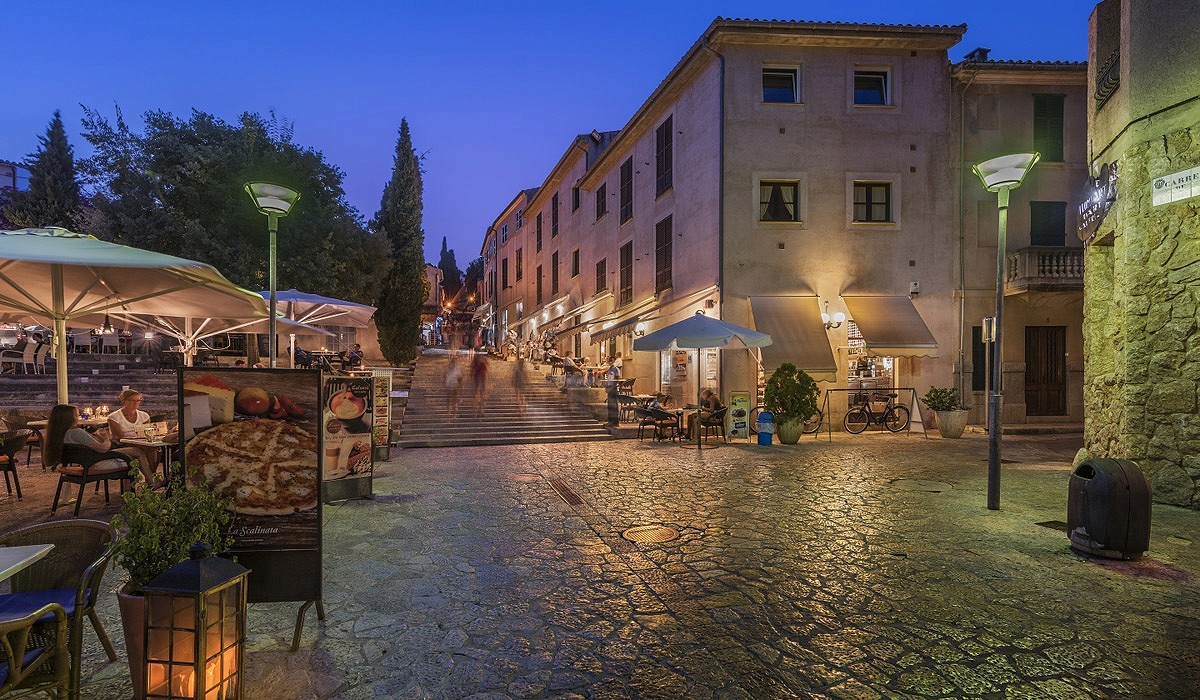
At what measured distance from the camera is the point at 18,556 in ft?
9.11

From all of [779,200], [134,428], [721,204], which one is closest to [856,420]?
[779,200]

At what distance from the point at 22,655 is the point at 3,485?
8.76 metres

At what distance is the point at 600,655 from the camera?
3.82 metres

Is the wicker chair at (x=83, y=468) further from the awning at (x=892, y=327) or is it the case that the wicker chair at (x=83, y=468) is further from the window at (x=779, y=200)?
the awning at (x=892, y=327)

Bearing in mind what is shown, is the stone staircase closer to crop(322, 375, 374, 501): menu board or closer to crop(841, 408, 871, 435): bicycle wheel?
crop(322, 375, 374, 501): menu board

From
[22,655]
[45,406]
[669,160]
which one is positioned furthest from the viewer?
[669,160]

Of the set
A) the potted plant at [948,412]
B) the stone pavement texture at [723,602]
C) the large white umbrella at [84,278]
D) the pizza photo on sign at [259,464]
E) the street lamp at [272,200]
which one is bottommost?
the stone pavement texture at [723,602]

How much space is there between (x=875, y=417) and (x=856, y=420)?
50 cm

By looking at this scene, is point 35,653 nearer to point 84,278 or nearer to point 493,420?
point 84,278

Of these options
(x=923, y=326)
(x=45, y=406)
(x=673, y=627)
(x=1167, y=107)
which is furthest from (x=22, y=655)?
(x=923, y=326)

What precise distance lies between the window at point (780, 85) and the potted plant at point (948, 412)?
9117 millimetres

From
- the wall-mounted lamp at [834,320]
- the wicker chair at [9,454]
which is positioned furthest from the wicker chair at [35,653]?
the wall-mounted lamp at [834,320]

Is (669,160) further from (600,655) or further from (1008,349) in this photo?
(600,655)

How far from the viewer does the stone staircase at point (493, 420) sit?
46.5ft
